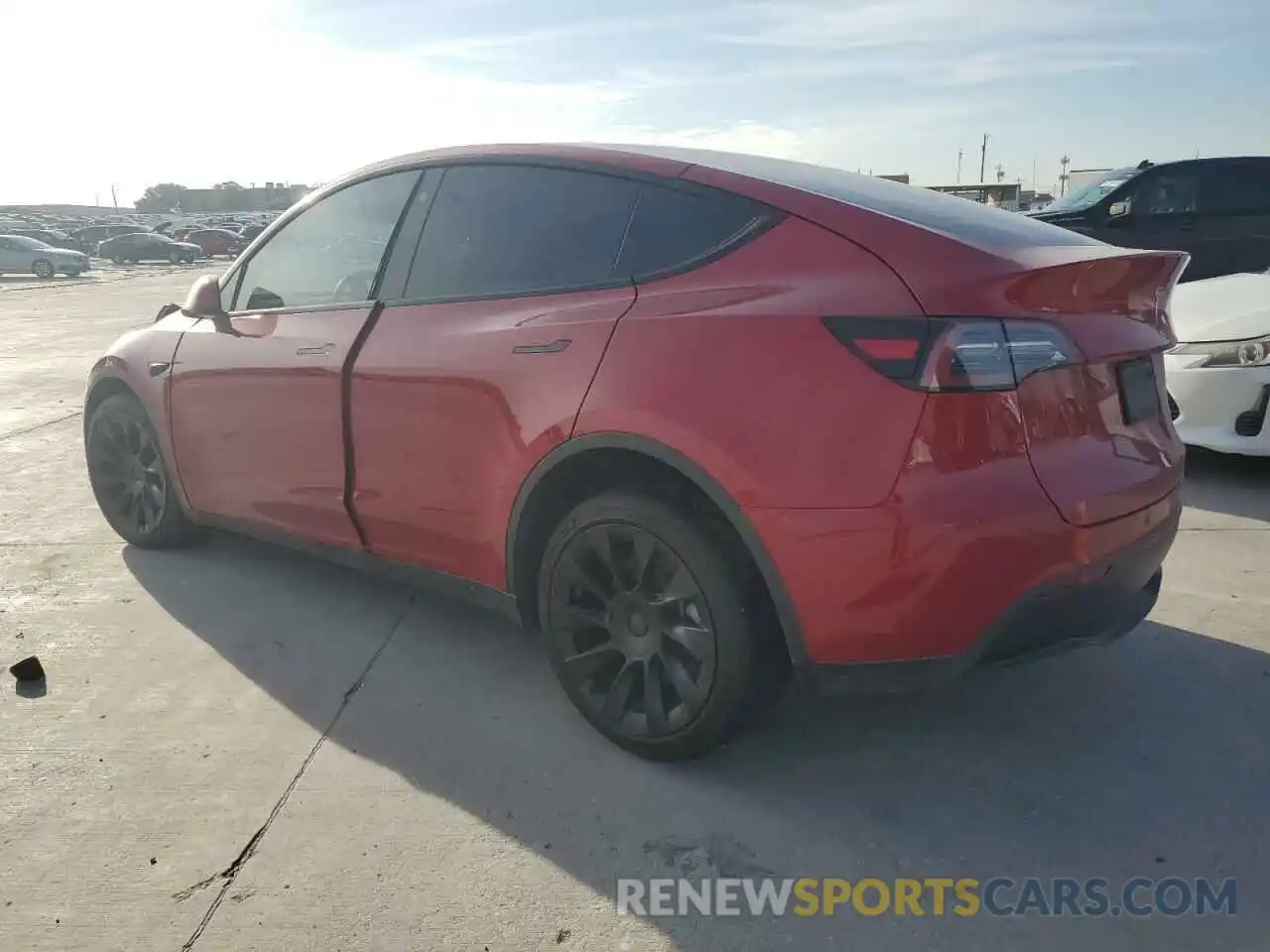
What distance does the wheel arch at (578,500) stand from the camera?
247 centimetres

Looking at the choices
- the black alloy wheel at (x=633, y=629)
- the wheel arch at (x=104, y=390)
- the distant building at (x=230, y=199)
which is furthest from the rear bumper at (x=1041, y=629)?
the distant building at (x=230, y=199)

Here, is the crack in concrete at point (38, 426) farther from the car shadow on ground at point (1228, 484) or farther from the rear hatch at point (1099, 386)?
the car shadow on ground at point (1228, 484)

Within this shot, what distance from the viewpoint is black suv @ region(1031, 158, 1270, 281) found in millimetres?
10289

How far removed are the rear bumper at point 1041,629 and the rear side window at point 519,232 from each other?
1260 mm

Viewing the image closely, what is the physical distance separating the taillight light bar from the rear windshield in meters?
0.28

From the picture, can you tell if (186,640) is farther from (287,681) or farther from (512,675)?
(512,675)

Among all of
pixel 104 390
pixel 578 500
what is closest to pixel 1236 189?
pixel 578 500

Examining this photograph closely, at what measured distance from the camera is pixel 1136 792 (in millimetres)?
2656

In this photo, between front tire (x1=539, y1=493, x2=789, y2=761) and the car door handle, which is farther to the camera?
the car door handle

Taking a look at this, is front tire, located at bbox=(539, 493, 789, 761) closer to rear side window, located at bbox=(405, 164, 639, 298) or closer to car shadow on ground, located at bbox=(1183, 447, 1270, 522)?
rear side window, located at bbox=(405, 164, 639, 298)

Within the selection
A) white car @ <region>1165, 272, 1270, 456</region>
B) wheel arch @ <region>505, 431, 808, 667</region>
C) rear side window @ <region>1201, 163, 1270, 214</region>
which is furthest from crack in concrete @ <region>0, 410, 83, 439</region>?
rear side window @ <region>1201, 163, 1270, 214</region>

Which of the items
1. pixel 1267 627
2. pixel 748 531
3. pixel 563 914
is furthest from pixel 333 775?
pixel 1267 627

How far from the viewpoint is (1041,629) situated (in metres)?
2.42

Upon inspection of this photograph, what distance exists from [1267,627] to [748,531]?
2335mm
